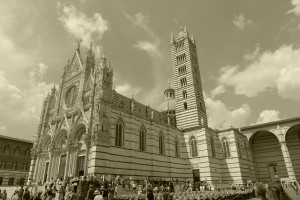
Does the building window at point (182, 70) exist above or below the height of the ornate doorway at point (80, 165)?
above

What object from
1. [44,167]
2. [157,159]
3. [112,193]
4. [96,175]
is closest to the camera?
[112,193]

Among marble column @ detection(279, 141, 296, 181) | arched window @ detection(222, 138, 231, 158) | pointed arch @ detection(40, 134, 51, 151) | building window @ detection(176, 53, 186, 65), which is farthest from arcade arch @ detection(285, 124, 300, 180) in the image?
pointed arch @ detection(40, 134, 51, 151)

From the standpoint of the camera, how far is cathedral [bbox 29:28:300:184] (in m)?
23.6

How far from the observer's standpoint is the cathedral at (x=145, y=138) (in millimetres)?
23578

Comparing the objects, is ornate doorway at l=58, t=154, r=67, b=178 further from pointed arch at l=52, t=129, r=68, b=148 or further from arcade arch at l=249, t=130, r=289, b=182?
arcade arch at l=249, t=130, r=289, b=182

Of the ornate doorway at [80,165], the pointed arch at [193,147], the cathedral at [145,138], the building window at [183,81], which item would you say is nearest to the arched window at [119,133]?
the cathedral at [145,138]

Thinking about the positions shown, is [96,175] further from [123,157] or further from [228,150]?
[228,150]

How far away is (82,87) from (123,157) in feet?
32.1

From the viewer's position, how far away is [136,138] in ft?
89.1

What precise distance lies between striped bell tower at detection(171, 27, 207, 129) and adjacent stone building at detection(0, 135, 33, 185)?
1061 inches

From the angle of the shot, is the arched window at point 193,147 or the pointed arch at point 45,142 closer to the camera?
the pointed arch at point 45,142

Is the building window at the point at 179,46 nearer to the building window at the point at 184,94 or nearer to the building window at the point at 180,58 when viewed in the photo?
the building window at the point at 180,58

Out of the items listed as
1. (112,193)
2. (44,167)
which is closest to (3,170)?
(44,167)

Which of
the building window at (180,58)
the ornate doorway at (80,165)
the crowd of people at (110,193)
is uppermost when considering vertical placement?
the building window at (180,58)
